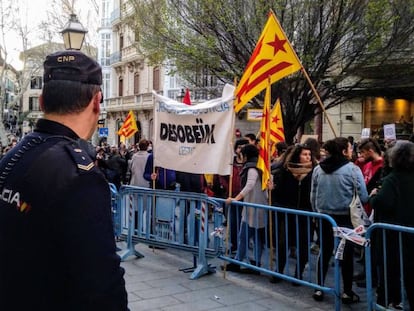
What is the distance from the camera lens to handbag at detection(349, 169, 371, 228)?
5.43 m

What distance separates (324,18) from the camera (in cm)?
1512

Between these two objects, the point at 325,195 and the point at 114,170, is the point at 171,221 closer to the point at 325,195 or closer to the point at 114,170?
the point at 325,195

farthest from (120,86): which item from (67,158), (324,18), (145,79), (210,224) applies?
(67,158)

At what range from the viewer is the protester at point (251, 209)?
6371 millimetres

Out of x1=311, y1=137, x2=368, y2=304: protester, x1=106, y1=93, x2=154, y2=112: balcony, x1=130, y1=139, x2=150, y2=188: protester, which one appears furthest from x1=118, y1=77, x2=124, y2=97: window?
x1=311, y1=137, x2=368, y2=304: protester

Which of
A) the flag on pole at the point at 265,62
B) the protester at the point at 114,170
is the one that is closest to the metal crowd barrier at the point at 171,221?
the flag on pole at the point at 265,62

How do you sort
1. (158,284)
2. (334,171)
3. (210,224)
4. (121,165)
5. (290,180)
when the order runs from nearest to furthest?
1. (334,171)
2. (158,284)
3. (290,180)
4. (210,224)
5. (121,165)

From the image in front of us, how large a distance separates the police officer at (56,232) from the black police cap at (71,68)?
210 mm

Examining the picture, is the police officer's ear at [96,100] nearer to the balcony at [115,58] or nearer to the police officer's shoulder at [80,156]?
the police officer's shoulder at [80,156]

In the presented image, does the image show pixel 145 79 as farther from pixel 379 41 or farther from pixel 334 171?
pixel 334 171

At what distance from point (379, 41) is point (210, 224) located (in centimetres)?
1018

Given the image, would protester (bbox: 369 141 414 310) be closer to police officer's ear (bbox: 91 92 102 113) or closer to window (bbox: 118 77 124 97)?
police officer's ear (bbox: 91 92 102 113)

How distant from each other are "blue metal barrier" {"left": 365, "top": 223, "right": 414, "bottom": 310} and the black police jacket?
11.3 feet

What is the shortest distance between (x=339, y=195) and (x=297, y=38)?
424 inches
